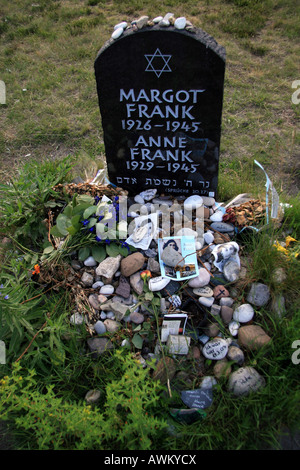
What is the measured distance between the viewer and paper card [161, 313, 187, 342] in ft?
7.73

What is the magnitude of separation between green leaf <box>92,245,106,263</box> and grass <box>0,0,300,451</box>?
346mm

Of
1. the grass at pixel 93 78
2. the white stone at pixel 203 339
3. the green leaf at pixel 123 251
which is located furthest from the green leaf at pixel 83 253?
the grass at pixel 93 78

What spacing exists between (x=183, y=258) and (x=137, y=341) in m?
0.62

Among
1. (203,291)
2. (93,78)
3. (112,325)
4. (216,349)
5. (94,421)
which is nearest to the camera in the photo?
(94,421)

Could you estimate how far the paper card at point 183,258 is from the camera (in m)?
2.55

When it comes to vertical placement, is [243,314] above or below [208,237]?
below

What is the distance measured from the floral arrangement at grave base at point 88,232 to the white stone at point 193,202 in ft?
1.68

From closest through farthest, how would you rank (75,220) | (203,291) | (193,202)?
(203,291)
(75,220)
(193,202)

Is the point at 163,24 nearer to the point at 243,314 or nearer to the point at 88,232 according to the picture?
the point at 88,232

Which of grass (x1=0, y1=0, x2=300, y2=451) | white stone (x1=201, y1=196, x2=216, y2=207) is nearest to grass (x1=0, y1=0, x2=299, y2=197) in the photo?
grass (x1=0, y1=0, x2=300, y2=451)

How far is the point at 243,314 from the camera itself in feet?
7.89

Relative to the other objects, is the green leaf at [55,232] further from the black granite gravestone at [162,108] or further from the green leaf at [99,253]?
the black granite gravestone at [162,108]

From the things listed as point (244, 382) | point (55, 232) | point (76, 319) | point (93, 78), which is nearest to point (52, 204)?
point (55, 232)

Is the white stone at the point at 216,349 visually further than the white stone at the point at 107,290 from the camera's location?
No
